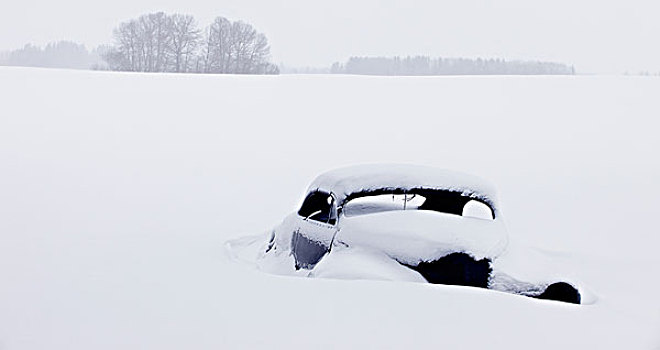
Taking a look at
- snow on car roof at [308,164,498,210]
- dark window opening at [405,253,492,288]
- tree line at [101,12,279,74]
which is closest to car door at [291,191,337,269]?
snow on car roof at [308,164,498,210]

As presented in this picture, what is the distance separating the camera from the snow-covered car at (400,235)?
605cm

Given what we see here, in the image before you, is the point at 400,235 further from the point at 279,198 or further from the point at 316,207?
the point at 279,198

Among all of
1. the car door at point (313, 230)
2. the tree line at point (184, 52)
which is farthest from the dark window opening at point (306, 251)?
the tree line at point (184, 52)

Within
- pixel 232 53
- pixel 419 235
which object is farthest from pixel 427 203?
pixel 232 53

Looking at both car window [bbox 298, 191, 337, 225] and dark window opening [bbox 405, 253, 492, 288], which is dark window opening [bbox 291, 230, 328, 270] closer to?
car window [bbox 298, 191, 337, 225]

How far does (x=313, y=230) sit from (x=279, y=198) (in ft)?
22.3

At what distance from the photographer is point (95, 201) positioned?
1180 cm

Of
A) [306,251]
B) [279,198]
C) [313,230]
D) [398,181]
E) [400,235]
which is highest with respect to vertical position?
[398,181]

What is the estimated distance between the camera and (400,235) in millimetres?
6113

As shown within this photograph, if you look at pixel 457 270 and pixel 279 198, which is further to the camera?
pixel 279 198

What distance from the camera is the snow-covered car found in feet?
→ 19.9

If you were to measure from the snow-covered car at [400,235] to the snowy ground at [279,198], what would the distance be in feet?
1.31

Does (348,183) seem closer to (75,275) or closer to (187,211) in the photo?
(75,275)

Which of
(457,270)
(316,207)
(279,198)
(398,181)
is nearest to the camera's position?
(457,270)
